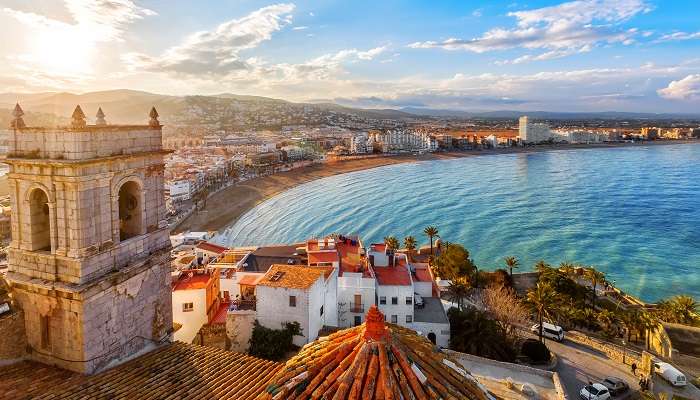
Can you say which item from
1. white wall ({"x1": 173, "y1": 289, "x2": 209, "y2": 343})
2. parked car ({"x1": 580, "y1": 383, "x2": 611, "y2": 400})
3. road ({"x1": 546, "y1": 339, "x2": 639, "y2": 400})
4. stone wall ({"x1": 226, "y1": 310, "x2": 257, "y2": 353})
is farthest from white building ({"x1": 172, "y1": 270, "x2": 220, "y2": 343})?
parked car ({"x1": 580, "y1": 383, "x2": 611, "y2": 400})

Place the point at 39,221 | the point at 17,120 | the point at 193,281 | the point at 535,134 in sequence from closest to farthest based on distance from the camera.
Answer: the point at 17,120 → the point at 39,221 → the point at 193,281 → the point at 535,134

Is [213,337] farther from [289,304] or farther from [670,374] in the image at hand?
[670,374]

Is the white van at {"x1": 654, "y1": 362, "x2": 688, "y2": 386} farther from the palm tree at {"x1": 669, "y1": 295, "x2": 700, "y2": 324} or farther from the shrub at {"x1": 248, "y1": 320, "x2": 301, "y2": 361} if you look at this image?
the shrub at {"x1": 248, "y1": 320, "x2": 301, "y2": 361}

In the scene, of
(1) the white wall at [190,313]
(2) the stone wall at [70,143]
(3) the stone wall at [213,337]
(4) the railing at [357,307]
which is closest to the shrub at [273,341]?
(3) the stone wall at [213,337]

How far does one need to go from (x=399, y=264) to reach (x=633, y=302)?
18058 mm

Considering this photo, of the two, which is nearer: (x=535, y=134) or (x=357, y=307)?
(x=357, y=307)

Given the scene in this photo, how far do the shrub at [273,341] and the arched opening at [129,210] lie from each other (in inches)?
342

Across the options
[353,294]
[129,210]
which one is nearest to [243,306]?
[353,294]

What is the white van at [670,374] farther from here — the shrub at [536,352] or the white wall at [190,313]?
the white wall at [190,313]

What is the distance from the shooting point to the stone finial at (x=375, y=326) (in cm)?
504

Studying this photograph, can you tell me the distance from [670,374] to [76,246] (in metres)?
20.8

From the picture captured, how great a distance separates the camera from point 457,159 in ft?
406

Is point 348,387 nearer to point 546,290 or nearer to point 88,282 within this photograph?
point 88,282

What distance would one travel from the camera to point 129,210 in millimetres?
9711
